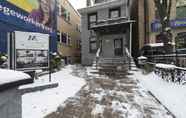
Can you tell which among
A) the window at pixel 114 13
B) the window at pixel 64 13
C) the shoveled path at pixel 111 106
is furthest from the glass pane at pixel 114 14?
the shoveled path at pixel 111 106

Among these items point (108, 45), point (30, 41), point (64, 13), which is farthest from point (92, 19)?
point (30, 41)

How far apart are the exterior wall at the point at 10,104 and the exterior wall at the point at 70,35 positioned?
15.8 meters

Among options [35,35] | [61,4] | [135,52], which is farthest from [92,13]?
[35,35]

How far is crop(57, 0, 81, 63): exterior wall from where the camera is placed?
17966 millimetres

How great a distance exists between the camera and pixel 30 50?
7.04 meters

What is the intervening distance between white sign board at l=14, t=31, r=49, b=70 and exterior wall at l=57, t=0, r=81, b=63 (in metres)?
9.85

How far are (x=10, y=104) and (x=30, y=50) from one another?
5.78m

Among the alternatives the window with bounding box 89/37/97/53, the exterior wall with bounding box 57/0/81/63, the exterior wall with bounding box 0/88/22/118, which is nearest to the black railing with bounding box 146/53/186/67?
the exterior wall with bounding box 0/88/22/118

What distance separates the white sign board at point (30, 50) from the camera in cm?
652

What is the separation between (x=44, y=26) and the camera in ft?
46.2

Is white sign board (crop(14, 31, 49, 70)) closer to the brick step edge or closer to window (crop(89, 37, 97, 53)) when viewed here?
the brick step edge

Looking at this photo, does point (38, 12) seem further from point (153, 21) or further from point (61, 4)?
point (153, 21)

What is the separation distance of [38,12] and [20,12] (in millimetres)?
2358

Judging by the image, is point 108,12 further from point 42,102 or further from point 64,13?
point 42,102
